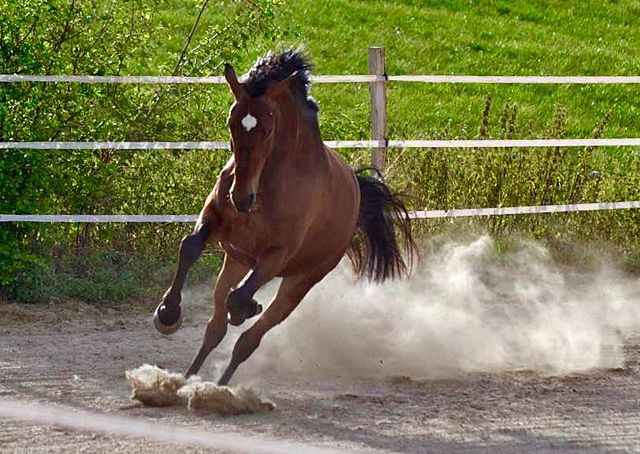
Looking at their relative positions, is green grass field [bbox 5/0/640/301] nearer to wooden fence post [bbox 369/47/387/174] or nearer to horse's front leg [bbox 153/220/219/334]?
wooden fence post [bbox 369/47/387/174]

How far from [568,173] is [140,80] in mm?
3920

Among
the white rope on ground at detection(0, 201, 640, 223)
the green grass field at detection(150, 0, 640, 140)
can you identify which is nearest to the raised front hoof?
the white rope on ground at detection(0, 201, 640, 223)

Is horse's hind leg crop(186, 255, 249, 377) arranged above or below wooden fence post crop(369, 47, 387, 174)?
below

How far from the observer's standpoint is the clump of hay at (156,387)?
561 cm

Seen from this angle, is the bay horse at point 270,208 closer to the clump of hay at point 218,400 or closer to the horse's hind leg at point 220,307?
the horse's hind leg at point 220,307

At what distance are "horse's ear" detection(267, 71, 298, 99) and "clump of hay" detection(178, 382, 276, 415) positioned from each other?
1.37m

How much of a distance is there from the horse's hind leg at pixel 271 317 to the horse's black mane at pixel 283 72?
93 centimetres

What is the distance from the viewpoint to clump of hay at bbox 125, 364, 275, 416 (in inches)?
216

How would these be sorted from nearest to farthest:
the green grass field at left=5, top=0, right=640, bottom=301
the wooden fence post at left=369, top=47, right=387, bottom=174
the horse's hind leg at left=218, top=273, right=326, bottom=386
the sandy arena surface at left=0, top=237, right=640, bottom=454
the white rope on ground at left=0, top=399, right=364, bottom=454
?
the white rope on ground at left=0, top=399, right=364, bottom=454 → the sandy arena surface at left=0, top=237, right=640, bottom=454 → the horse's hind leg at left=218, top=273, right=326, bottom=386 → the green grass field at left=5, top=0, right=640, bottom=301 → the wooden fence post at left=369, top=47, right=387, bottom=174

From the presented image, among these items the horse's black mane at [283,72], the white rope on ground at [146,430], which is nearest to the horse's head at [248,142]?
the horse's black mane at [283,72]

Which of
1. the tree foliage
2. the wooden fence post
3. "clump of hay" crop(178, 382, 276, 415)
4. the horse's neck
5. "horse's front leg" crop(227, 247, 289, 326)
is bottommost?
"clump of hay" crop(178, 382, 276, 415)

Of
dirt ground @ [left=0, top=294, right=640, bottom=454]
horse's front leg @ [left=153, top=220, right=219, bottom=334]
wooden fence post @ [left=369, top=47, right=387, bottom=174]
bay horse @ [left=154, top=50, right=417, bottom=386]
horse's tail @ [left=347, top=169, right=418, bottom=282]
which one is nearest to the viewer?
dirt ground @ [left=0, top=294, right=640, bottom=454]

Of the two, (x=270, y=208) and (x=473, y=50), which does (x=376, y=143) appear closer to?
(x=270, y=208)

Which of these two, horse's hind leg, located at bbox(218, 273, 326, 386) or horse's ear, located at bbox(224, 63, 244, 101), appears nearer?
horse's ear, located at bbox(224, 63, 244, 101)
